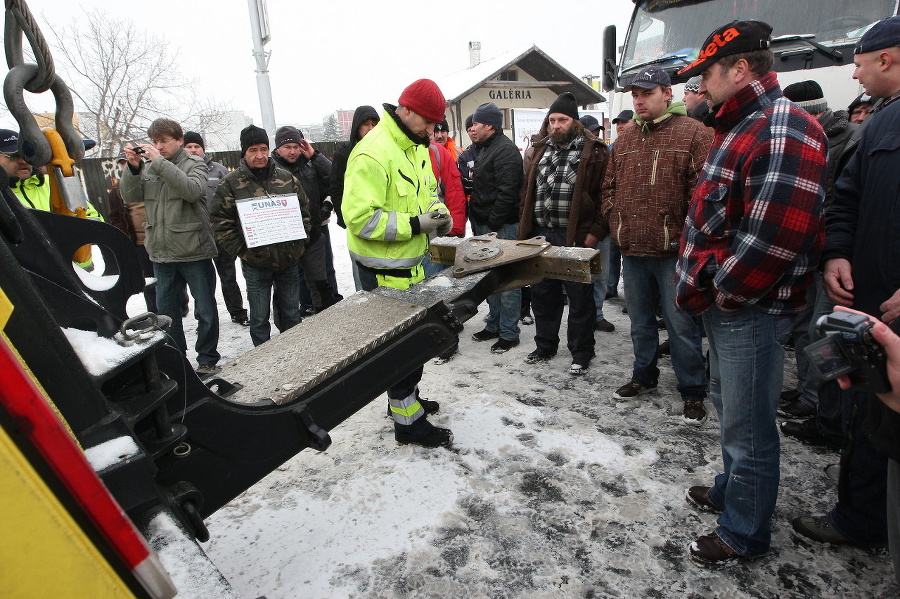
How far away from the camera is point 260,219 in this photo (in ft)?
13.1

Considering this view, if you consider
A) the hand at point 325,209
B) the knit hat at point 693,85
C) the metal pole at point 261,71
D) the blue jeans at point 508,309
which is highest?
the metal pole at point 261,71

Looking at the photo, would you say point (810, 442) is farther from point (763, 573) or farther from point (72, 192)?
point (72, 192)

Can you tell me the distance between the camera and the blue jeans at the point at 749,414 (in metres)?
1.89

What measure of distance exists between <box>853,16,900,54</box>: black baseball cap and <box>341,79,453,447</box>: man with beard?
191 centimetres

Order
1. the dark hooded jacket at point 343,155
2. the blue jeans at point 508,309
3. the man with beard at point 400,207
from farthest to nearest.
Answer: the dark hooded jacket at point 343,155
the blue jeans at point 508,309
the man with beard at point 400,207

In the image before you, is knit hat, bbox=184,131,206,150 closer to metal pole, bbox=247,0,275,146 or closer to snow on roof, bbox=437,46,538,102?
metal pole, bbox=247,0,275,146

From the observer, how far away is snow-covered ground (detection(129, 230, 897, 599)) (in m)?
2.02

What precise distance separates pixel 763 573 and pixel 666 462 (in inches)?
30.3

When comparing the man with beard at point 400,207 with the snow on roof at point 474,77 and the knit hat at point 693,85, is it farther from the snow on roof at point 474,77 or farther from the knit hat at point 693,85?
the snow on roof at point 474,77

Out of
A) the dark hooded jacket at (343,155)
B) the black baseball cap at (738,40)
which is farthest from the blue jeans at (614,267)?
the black baseball cap at (738,40)

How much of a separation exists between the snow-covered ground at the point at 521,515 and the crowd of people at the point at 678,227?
13cm

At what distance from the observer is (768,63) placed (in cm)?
184

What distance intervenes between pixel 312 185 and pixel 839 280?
14.9 feet

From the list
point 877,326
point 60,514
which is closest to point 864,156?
point 877,326
